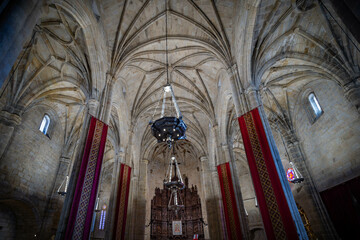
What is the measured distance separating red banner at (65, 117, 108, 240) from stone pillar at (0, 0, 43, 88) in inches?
188

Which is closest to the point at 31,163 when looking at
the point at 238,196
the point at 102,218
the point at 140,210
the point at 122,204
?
the point at 122,204

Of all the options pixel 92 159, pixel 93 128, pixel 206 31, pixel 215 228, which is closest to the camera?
pixel 92 159

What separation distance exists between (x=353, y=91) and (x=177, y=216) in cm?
2013

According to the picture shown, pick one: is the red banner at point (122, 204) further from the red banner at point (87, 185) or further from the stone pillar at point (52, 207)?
the red banner at point (87, 185)

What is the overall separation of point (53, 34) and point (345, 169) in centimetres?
1643

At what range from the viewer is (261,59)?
10008mm

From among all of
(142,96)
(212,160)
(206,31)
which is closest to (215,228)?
(212,160)

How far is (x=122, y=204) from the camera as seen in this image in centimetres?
1186

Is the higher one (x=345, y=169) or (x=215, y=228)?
(x=345, y=169)

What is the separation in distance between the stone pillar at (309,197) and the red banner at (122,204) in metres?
11.7

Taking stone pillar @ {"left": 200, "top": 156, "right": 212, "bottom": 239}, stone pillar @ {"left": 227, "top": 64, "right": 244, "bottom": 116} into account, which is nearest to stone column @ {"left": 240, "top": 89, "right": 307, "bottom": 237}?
stone pillar @ {"left": 227, "top": 64, "right": 244, "bottom": 116}

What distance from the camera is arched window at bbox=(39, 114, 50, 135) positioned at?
13.7 meters

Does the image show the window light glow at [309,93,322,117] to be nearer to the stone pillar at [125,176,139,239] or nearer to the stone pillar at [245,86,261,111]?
the stone pillar at [245,86,261,111]

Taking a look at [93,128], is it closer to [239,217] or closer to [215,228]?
[239,217]
